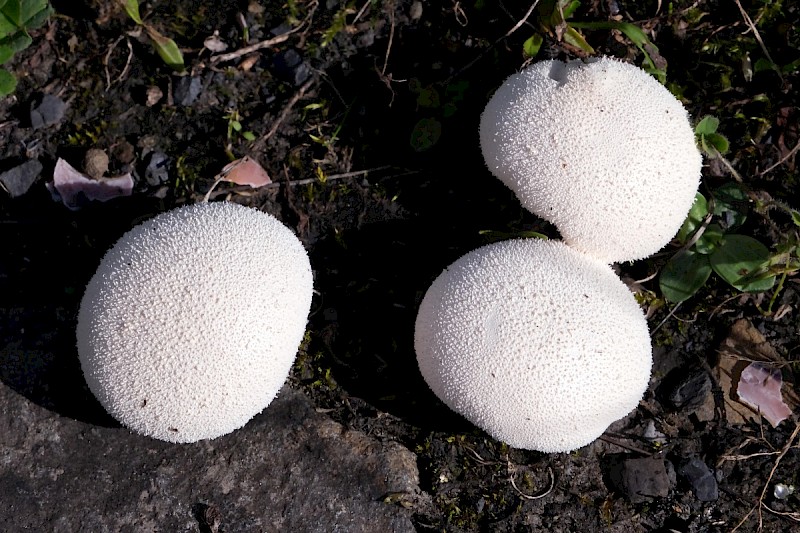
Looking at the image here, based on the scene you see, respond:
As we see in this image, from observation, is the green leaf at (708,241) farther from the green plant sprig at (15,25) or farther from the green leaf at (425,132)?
the green plant sprig at (15,25)

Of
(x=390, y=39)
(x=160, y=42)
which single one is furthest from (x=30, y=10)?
(x=390, y=39)

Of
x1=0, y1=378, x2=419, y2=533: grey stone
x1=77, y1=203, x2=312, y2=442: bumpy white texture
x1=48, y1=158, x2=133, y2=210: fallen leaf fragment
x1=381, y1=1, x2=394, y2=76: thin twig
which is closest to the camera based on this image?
x1=77, y1=203, x2=312, y2=442: bumpy white texture

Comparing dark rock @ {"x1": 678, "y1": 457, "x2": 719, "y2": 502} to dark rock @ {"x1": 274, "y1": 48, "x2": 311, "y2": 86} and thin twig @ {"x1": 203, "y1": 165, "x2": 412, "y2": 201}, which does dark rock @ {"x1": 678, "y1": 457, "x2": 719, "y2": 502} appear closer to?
thin twig @ {"x1": 203, "y1": 165, "x2": 412, "y2": 201}

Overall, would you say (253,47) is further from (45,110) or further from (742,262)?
(742,262)

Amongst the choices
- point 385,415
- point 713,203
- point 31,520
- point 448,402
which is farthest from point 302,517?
point 713,203

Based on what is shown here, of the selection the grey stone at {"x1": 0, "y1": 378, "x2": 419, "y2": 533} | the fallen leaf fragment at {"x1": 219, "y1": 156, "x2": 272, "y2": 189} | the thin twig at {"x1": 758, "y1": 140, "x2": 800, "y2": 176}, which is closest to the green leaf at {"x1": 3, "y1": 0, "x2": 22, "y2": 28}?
the fallen leaf fragment at {"x1": 219, "y1": 156, "x2": 272, "y2": 189}
